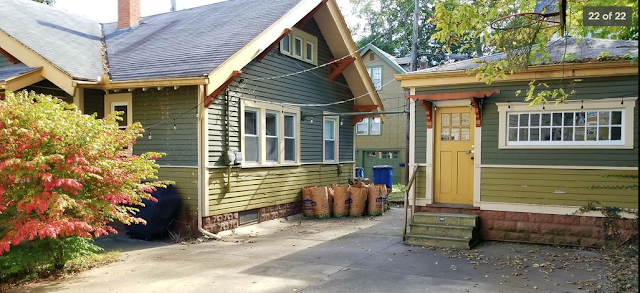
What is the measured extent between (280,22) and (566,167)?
22.9ft

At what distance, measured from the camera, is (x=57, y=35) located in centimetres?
1255

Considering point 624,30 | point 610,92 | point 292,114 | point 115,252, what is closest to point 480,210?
point 610,92

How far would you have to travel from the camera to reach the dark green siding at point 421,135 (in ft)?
34.1

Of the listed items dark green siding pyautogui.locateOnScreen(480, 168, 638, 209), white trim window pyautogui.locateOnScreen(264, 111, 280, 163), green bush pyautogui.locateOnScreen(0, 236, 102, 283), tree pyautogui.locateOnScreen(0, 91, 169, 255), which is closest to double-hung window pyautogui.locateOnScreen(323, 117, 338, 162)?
white trim window pyautogui.locateOnScreen(264, 111, 280, 163)

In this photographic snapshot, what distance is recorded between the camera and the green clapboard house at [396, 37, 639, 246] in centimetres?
882

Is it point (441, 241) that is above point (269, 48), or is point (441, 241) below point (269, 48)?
below

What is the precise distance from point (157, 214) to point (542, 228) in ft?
24.5

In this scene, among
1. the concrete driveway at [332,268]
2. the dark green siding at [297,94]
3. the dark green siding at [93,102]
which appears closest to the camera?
the concrete driveway at [332,268]

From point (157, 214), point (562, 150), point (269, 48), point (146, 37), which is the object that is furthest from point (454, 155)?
point (146, 37)

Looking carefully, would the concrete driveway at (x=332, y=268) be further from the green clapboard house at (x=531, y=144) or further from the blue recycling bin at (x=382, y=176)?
the blue recycling bin at (x=382, y=176)

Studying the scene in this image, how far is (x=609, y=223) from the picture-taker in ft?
27.0

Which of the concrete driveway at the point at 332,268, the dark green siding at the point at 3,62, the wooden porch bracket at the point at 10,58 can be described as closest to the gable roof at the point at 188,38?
the wooden porch bracket at the point at 10,58

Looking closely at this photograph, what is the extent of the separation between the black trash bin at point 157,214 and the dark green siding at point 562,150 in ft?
19.2

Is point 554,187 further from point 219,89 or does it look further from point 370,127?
point 370,127
